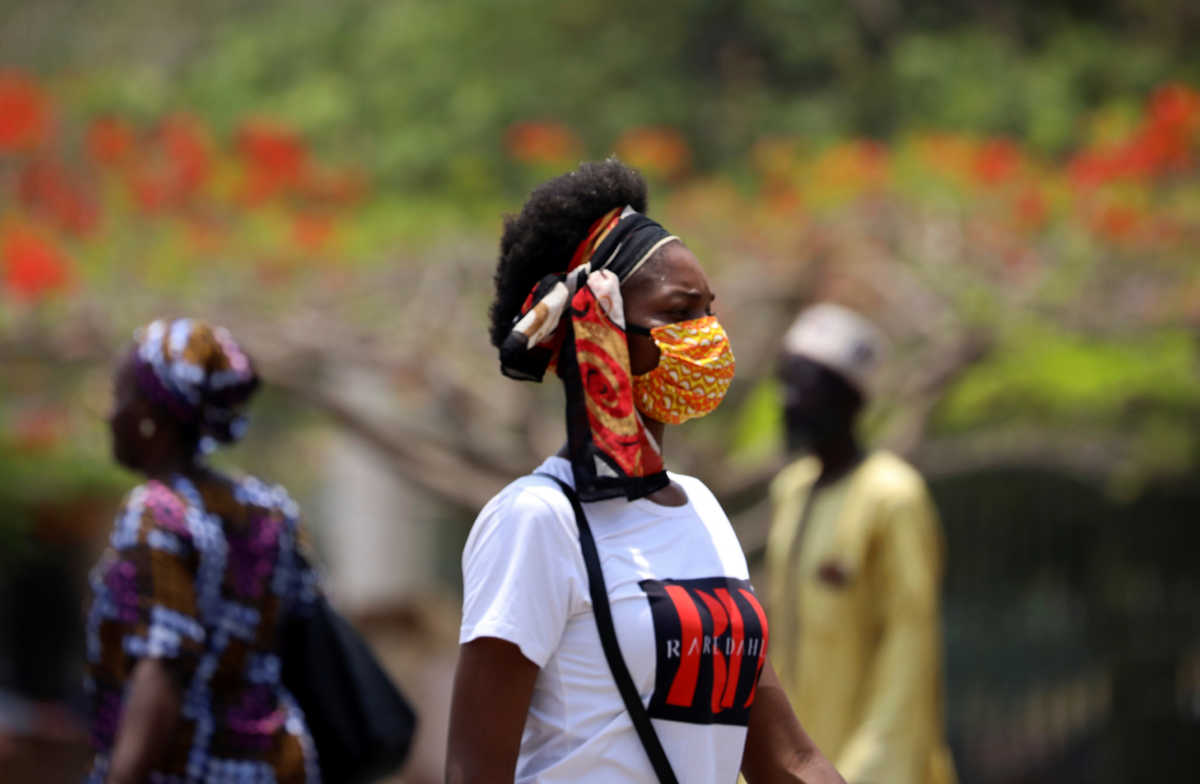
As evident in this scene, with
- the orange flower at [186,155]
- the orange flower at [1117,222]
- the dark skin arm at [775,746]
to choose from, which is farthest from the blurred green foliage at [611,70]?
the dark skin arm at [775,746]

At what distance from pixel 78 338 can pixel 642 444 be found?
26.2ft

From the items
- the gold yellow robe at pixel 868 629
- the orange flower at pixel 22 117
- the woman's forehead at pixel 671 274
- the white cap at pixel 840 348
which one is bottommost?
the gold yellow robe at pixel 868 629

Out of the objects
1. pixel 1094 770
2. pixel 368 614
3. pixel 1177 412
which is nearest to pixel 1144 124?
pixel 1177 412

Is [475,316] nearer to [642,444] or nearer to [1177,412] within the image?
[1177,412]

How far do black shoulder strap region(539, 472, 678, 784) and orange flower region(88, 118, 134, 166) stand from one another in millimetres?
9969

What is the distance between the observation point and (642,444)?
2.55m

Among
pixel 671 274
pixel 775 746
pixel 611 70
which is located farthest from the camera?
pixel 611 70

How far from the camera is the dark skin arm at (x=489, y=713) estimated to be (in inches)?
91.5

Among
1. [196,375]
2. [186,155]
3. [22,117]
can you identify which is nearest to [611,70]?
[186,155]

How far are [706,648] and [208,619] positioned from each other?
140 cm

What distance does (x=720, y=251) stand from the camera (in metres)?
10.5

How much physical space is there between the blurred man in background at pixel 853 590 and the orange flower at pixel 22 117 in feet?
28.8

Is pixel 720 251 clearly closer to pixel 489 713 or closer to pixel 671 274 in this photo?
pixel 671 274

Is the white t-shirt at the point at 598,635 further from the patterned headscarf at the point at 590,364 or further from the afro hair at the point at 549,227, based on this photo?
the afro hair at the point at 549,227
